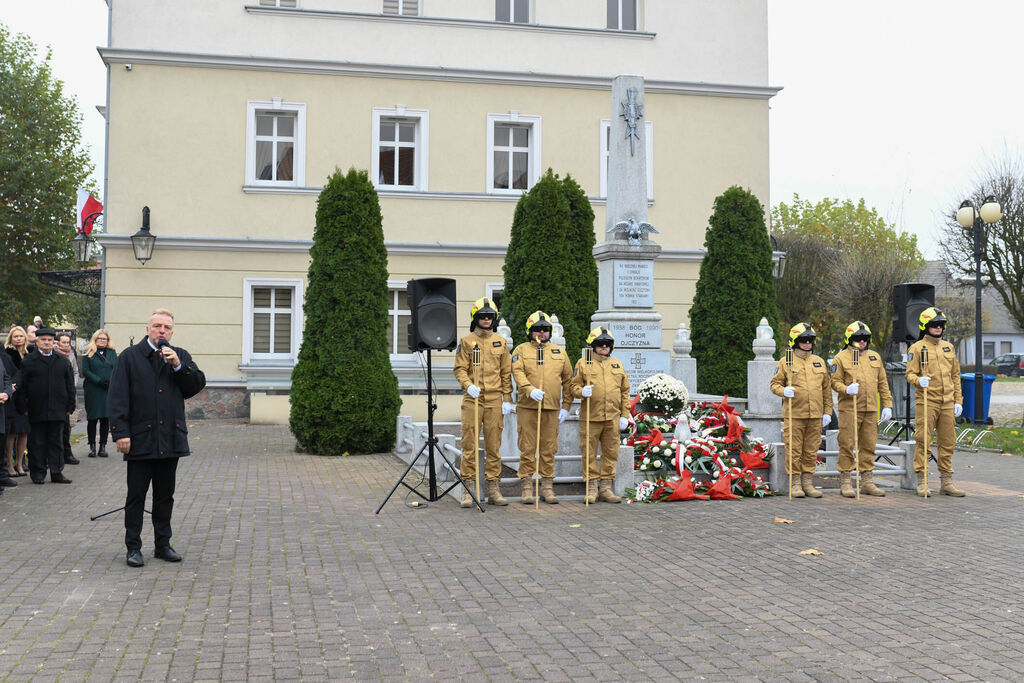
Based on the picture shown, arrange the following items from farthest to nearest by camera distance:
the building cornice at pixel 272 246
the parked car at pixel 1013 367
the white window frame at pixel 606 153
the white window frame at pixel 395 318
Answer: the parked car at pixel 1013 367, the white window frame at pixel 606 153, the white window frame at pixel 395 318, the building cornice at pixel 272 246

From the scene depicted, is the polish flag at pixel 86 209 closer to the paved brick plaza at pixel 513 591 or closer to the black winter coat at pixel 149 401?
the paved brick plaza at pixel 513 591

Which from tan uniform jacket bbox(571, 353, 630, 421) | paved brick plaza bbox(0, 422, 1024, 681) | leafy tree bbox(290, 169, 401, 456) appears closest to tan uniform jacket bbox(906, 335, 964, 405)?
paved brick plaza bbox(0, 422, 1024, 681)

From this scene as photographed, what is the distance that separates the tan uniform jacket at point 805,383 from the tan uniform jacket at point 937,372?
3.49 ft

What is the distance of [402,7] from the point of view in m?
20.9

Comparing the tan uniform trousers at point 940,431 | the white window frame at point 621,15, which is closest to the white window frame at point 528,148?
the white window frame at point 621,15

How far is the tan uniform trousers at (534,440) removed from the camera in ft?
33.6

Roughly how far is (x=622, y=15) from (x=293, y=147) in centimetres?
813

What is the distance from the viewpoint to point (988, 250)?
26250mm

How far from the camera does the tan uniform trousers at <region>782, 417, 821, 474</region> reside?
1073 centimetres

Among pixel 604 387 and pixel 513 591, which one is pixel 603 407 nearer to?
pixel 604 387

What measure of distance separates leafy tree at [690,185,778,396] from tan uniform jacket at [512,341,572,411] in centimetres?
769

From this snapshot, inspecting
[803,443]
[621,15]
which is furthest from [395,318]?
[803,443]

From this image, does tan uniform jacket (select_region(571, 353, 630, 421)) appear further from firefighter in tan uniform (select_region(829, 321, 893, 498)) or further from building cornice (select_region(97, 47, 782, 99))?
building cornice (select_region(97, 47, 782, 99))

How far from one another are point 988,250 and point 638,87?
16.3 metres
